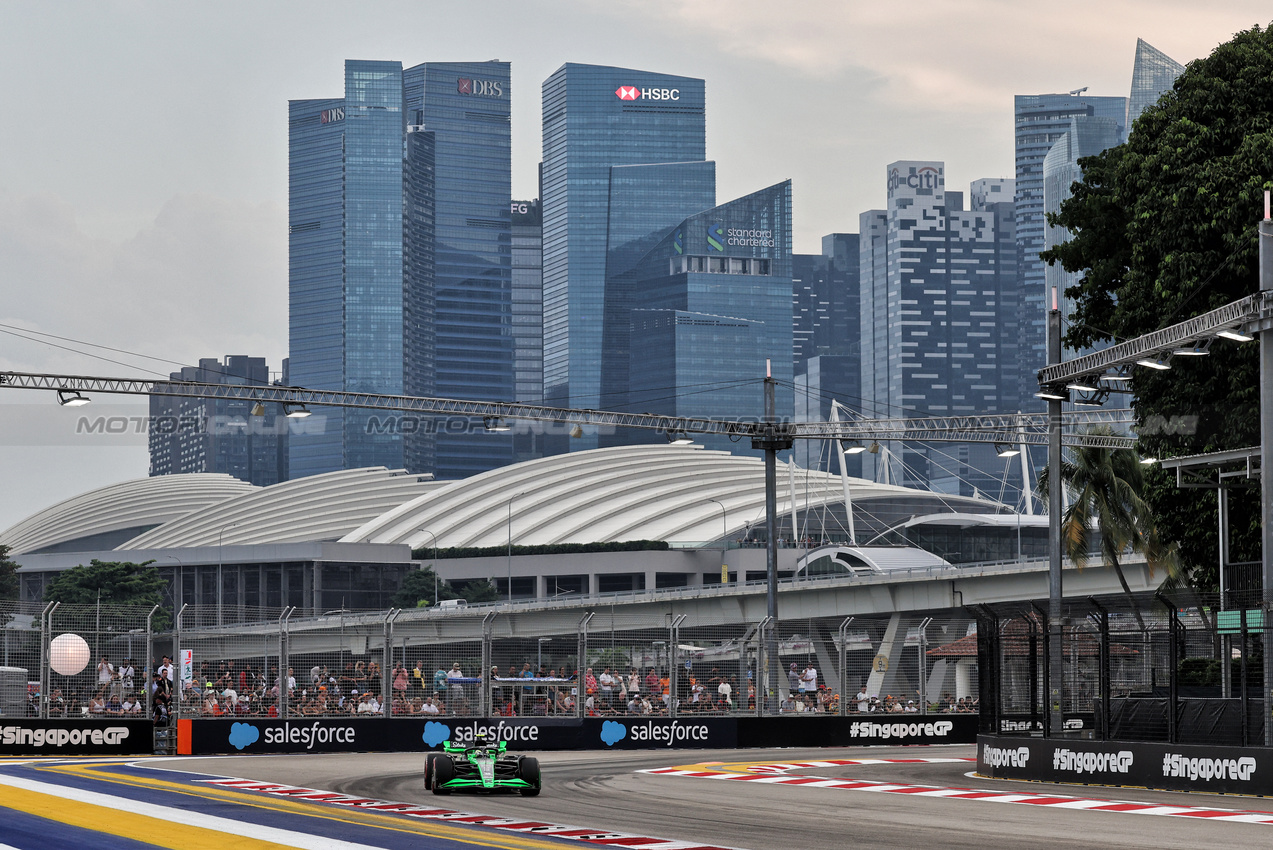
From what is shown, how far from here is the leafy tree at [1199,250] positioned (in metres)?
31.5

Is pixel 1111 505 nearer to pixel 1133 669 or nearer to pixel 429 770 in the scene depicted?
pixel 1133 669

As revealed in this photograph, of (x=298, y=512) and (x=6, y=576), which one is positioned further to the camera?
(x=298, y=512)

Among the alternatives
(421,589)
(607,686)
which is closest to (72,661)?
(607,686)

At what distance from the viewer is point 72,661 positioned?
90.4 ft

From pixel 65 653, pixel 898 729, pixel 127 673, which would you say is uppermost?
pixel 65 653

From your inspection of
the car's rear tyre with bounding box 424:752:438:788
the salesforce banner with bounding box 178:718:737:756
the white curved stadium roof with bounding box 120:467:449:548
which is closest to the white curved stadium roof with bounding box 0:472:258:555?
the white curved stadium roof with bounding box 120:467:449:548

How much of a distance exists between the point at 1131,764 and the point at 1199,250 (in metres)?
14.6

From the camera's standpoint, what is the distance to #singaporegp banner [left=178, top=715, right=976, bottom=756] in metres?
28.9

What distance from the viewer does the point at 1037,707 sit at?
79.5ft

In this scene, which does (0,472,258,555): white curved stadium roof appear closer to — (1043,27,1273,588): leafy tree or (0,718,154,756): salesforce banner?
(0,718,154,756): salesforce banner

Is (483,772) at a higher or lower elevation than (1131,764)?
higher

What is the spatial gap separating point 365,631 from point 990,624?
1560 centimetres

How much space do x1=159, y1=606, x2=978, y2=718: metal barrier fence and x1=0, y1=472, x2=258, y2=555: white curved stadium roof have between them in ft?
414

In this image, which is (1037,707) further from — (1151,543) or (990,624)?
(1151,543)
